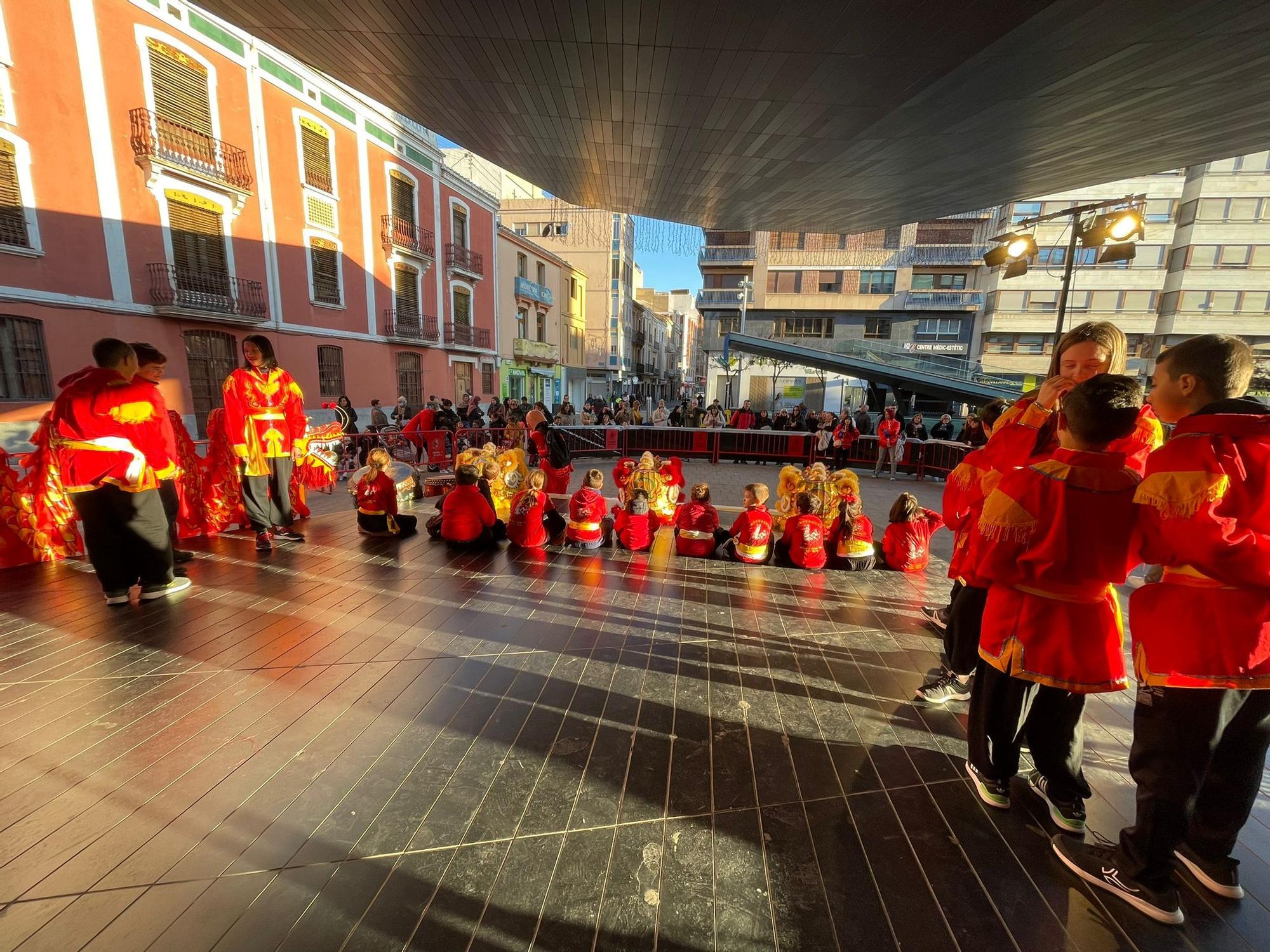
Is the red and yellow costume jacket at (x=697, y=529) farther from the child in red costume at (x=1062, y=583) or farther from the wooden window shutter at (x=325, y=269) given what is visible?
the wooden window shutter at (x=325, y=269)

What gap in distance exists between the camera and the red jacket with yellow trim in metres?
3.49

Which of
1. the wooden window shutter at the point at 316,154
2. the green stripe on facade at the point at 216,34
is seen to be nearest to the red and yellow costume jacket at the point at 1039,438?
the green stripe on facade at the point at 216,34

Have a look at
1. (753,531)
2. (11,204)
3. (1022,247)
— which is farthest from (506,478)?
(11,204)

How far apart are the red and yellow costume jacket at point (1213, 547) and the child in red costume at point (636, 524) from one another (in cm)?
390

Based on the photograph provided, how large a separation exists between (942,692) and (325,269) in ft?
62.7

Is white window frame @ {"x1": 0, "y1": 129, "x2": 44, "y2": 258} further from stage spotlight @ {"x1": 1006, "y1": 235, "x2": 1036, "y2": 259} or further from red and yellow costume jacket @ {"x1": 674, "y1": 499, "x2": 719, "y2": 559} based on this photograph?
stage spotlight @ {"x1": 1006, "y1": 235, "x2": 1036, "y2": 259}

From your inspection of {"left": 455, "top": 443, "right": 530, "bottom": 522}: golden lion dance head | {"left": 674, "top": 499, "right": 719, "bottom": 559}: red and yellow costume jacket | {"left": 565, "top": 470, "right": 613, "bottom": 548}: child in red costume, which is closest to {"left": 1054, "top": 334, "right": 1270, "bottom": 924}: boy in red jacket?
{"left": 674, "top": 499, "right": 719, "bottom": 559}: red and yellow costume jacket

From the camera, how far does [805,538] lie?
16.2ft

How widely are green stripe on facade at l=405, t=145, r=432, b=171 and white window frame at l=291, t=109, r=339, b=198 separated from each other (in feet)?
9.99

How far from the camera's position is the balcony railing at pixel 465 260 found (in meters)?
20.9

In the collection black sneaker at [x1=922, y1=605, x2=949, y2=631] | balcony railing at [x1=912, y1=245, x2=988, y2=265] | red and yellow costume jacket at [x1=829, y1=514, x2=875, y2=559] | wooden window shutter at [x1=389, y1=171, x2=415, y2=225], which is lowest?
black sneaker at [x1=922, y1=605, x2=949, y2=631]

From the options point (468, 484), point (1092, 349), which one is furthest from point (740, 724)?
point (468, 484)

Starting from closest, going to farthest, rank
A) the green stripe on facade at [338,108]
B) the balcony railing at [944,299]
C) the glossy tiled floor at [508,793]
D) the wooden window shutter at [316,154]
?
the glossy tiled floor at [508,793]
the wooden window shutter at [316,154]
the green stripe on facade at [338,108]
the balcony railing at [944,299]

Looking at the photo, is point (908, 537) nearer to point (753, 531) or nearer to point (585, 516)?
point (753, 531)
